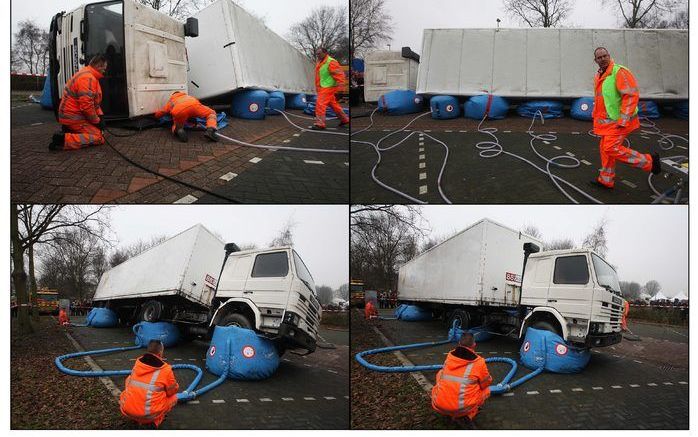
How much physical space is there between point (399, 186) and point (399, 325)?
1.66 metres

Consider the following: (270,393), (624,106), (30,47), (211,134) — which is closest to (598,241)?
(624,106)

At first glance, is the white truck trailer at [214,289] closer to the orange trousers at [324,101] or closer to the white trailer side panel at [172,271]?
the white trailer side panel at [172,271]

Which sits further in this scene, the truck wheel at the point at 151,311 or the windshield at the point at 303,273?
the truck wheel at the point at 151,311

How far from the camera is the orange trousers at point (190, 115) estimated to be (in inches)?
252

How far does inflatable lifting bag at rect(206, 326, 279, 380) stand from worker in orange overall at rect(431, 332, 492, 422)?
190 cm

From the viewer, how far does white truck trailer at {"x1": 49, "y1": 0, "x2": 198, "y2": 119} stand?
6242mm

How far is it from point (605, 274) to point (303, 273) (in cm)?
350

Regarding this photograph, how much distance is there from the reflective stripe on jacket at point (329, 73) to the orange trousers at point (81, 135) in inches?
132

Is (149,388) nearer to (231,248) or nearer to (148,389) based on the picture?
(148,389)

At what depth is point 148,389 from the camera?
12.6ft

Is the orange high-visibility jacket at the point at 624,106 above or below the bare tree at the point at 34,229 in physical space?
above

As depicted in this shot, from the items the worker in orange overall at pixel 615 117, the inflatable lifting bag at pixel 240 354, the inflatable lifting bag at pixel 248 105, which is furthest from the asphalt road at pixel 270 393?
the inflatable lifting bag at pixel 248 105

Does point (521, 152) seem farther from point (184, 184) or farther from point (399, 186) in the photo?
point (184, 184)

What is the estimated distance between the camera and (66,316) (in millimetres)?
5316
